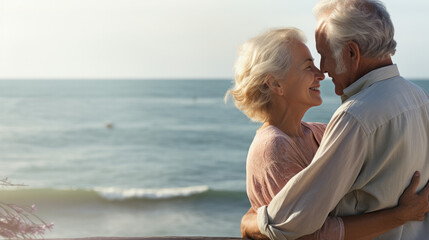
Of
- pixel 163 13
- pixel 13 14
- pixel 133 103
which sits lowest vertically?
pixel 133 103

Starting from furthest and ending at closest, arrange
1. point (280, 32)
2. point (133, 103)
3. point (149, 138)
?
point (133, 103) < point (149, 138) < point (280, 32)

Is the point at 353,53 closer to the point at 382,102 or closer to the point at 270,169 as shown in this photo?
the point at 382,102

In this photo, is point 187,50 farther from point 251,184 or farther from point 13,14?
point 251,184

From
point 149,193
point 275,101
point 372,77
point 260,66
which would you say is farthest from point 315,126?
point 149,193

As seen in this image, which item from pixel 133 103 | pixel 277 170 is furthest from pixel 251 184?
pixel 133 103

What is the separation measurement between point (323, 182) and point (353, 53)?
376 millimetres

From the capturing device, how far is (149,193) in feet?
41.9

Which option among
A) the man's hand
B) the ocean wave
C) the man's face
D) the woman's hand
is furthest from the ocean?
the woman's hand

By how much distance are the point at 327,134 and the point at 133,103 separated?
108 ft

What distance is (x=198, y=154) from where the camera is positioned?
1802 cm

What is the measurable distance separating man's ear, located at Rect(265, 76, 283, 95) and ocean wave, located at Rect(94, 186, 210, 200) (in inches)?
417

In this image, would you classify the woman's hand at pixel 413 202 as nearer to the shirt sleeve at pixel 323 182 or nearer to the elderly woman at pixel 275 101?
the shirt sleeve at pixel 323 182

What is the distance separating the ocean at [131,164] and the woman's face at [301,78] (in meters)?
0.77

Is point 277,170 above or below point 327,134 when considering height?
below
